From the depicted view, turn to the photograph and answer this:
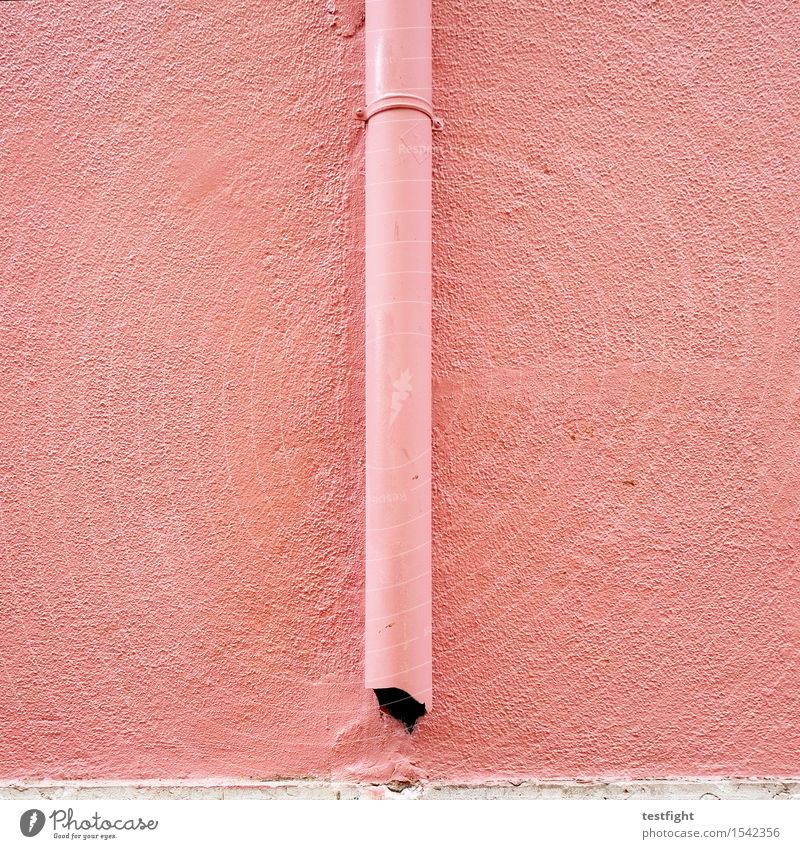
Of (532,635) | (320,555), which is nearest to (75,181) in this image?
(320,555)

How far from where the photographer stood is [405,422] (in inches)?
64.5

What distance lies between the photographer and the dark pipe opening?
1611 millimetres

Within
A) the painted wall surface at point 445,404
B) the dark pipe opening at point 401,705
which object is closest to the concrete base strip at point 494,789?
the painted wall surface at point 445,404

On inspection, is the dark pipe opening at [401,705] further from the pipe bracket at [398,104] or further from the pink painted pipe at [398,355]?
the pipe bracket at [398,104]

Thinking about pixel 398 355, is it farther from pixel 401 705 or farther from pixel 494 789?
pixel 494 789

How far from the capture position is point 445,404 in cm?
174

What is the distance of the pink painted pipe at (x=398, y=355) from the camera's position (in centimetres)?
160

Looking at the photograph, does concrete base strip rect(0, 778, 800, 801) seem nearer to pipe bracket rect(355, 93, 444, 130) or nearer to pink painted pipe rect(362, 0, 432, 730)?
pink painted pipe rect(362, 0, 432, 730)

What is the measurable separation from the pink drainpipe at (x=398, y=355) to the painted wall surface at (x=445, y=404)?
95 mm

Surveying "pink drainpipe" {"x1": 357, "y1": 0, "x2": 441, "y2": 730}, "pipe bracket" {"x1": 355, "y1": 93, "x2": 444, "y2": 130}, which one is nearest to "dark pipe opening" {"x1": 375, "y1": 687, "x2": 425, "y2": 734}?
"pink drainpipe" {"x1": 357, "y1": 0, "x2": 441, "y2": 730}

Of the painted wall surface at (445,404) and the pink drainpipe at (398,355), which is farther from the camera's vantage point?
the painted wall surface at (445,404)

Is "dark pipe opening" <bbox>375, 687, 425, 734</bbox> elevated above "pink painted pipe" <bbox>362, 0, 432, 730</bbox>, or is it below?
below

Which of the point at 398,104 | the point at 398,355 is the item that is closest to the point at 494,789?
the point at 398,355

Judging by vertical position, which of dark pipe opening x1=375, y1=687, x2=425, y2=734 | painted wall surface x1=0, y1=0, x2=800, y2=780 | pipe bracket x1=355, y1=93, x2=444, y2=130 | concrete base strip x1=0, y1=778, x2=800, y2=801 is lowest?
concrete base strip x1=0, y1=778, x2=800, y2=801
